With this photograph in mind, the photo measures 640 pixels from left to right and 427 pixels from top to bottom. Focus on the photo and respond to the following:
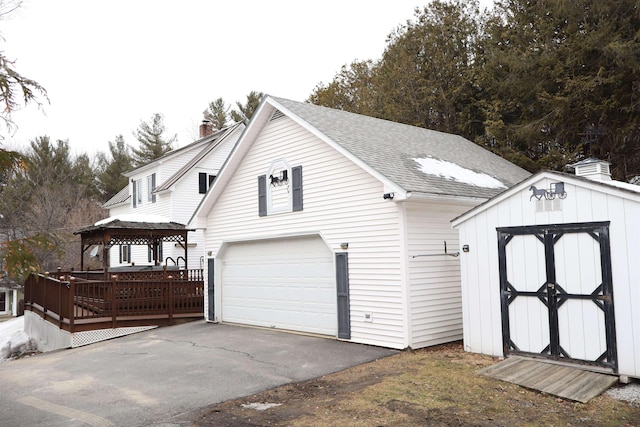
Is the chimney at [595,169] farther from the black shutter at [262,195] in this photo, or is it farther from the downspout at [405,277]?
the black shutter at [262,195]

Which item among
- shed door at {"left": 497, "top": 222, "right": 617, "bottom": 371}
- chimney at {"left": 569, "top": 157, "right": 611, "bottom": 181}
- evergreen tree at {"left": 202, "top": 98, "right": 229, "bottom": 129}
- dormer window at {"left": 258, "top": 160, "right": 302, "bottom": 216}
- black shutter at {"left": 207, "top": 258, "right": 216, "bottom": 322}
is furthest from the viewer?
evergreen tree at {"left": 202, "top": 98, "right": 229, "bottom": 129}

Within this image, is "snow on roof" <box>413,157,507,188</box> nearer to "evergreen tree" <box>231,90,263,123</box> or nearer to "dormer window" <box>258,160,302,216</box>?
"dormer window" <box>258,160,302,216</box>

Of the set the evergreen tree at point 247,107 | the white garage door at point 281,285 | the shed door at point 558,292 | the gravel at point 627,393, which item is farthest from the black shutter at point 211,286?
the evergreen tree at point 247,107

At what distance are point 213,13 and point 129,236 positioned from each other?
8.03m

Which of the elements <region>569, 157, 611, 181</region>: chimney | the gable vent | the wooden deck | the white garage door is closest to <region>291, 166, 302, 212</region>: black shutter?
the white garage door

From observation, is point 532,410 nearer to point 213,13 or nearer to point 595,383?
point 595,383

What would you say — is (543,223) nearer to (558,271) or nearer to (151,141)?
(558,271)

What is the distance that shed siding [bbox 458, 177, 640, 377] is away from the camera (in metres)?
7.14

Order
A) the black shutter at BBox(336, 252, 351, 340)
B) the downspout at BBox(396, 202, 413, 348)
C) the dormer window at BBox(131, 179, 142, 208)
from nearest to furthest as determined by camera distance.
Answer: the downspout at BBox(396, 202, 413, 348), the black shutter at BBox(336, 252, 351, 340), the dormer window at BBox(131, 179, 142, 208)

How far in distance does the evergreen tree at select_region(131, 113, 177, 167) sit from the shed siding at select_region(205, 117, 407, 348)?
3279cm

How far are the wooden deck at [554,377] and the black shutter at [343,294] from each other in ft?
11.7

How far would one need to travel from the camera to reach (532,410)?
6125mm

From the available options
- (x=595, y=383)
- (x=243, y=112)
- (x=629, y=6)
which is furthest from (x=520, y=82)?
(x=243, y=112)

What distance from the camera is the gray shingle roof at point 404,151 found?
10434mm
